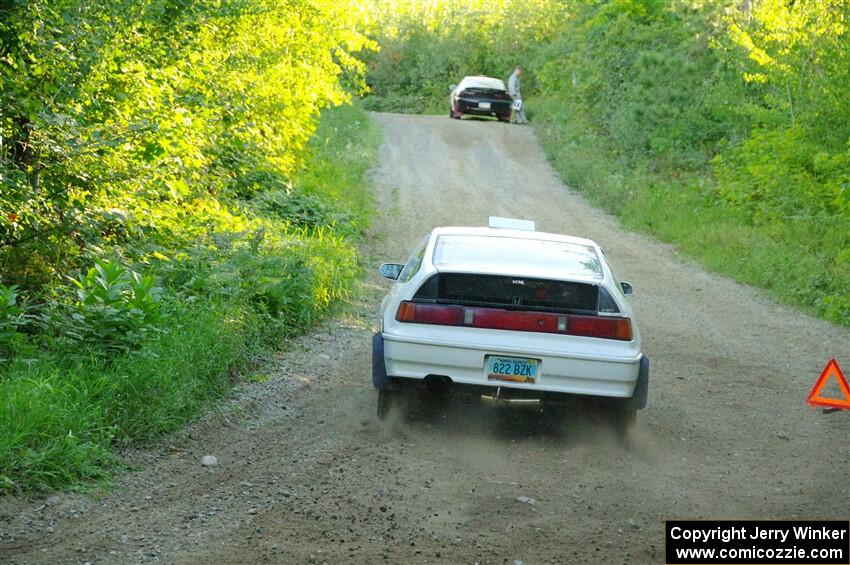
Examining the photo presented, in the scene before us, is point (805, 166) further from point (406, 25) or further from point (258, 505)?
point (406, 25)

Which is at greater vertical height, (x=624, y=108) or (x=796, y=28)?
(x=796, y=28)

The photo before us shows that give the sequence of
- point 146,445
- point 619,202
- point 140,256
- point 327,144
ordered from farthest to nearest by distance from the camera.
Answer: point 327,144 < point 619,202 < point 140,256 < point 146,445

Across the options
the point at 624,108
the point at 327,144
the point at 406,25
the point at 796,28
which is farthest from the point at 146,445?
the point at 406,25

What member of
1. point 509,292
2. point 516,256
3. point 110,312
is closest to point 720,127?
point 516,256

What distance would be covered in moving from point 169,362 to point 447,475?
2500 millimetres

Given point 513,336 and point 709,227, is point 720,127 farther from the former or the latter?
point 513,336

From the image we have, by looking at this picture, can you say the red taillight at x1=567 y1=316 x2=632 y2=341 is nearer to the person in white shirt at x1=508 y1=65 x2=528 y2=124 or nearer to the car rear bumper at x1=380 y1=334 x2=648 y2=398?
the car rear bumper at x1=380 y1=334 x2=648 y2=398

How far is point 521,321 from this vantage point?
25.1 ft

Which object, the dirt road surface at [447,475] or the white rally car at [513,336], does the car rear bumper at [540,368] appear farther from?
the dirt road surface at [447,475]

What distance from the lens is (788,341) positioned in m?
12.7

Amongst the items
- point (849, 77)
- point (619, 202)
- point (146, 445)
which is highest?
point (849, 77)

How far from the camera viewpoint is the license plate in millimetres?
7570

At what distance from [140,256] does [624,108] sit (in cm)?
2074

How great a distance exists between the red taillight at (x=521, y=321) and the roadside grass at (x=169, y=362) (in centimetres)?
193
